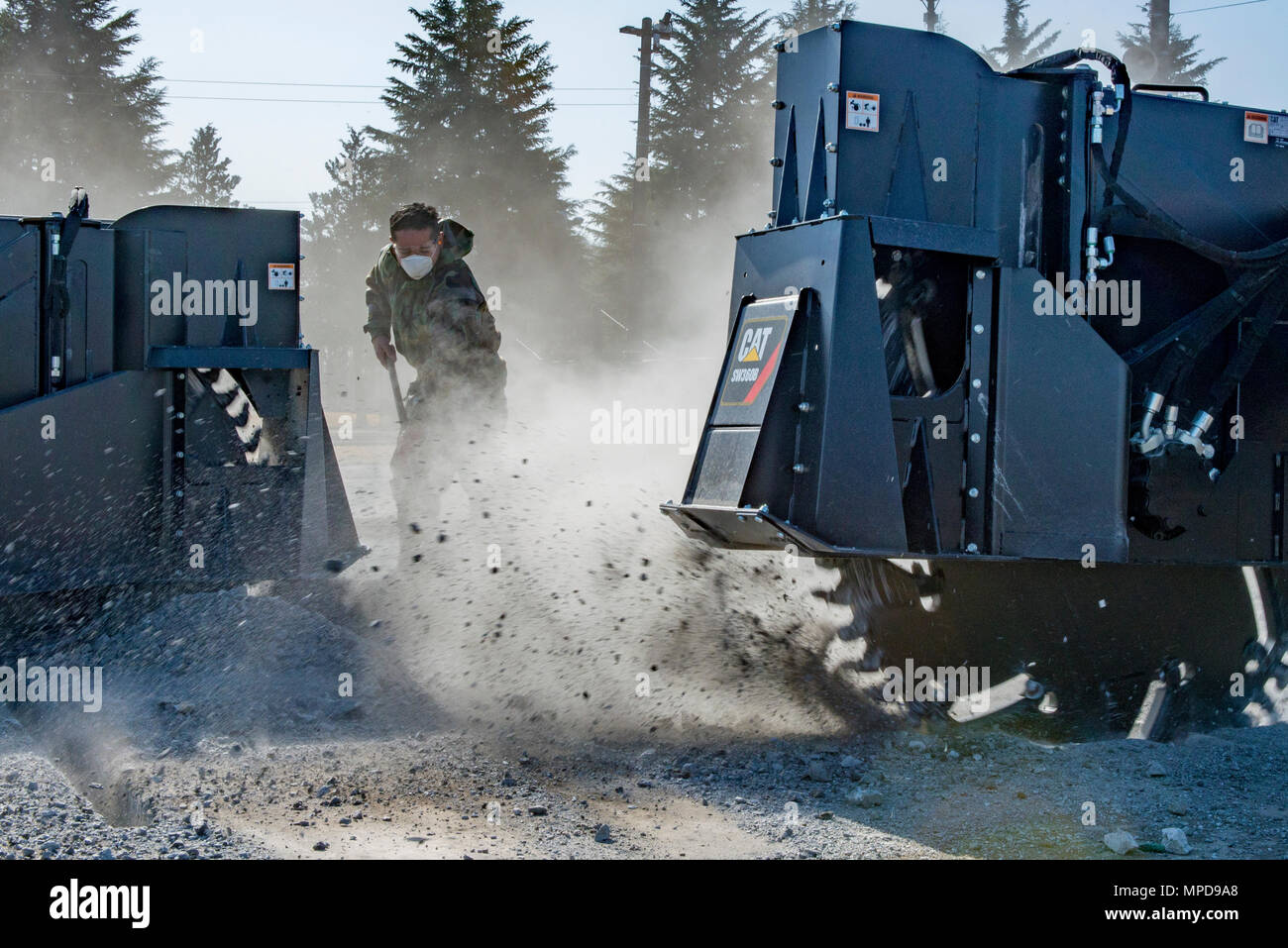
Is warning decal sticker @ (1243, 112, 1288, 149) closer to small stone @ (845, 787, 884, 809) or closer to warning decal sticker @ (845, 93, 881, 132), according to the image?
warning decal sticker @ (845, 93, 881, 132)

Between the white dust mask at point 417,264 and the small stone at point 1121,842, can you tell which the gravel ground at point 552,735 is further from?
the white dust mask at point 417,264

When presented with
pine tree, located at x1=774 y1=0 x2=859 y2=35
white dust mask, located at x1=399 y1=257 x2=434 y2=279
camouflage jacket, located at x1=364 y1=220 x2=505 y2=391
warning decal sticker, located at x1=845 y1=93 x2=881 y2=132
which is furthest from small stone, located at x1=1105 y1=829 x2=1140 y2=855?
pine tree, located at x1=774 y1=0 x2=859 y2=35

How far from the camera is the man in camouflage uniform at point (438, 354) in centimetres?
699

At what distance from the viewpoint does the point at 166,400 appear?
20.0ft

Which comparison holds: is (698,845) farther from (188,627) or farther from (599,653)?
(188,627)

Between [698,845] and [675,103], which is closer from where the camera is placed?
[698,845]

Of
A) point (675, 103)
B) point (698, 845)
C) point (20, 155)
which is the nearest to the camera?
point (698, 845)

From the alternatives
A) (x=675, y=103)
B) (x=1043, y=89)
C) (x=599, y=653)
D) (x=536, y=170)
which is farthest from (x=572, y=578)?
(x=675, y=103)

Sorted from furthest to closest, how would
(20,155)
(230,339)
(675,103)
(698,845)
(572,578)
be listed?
(675,103)
(20,155)
(230,339)
(572,578)
(698,845)

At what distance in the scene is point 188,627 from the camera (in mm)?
5961

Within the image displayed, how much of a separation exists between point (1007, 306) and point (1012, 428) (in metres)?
0.45

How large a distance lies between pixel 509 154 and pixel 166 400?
85.1ft

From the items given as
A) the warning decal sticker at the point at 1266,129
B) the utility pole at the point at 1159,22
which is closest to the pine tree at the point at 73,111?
the utility pole at the point at 1159,22

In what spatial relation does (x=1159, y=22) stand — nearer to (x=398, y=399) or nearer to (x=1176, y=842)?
(x=398, y=399)
